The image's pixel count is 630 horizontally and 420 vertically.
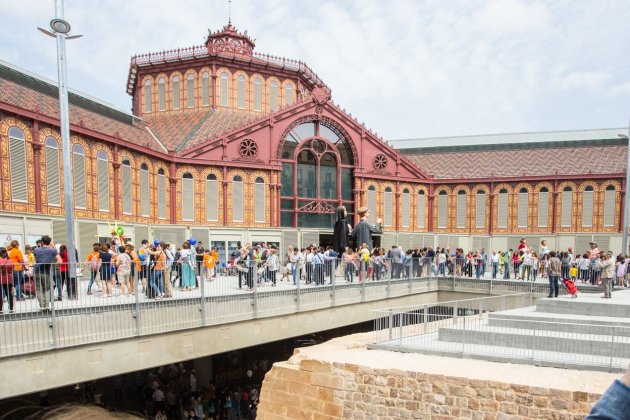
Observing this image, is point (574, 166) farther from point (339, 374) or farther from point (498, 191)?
point (339, 374)

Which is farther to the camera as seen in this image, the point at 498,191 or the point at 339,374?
the point at 498,191

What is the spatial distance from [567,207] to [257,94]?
83.7 feet

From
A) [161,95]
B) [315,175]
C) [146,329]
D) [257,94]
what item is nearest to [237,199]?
[315,175]

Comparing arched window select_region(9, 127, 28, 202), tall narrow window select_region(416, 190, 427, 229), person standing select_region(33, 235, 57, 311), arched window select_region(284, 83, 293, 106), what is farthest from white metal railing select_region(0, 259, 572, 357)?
arched window select_region(284, 83, 293, 106)

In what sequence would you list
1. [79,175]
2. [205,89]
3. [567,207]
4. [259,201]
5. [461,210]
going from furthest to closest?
[461,210], [205,89], [567,207], [259,201], [79,175]

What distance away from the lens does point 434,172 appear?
118 feet

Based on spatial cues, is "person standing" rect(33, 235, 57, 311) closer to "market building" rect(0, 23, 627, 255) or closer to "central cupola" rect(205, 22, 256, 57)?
"market building" rect(0, 23, 627, 255)

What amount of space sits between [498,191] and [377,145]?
10.4 meters

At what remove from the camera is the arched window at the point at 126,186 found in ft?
74.0

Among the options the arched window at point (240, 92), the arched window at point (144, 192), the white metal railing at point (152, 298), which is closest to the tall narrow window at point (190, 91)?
the arched window at point (240, 92)

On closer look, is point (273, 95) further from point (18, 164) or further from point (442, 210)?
point (18, 164)

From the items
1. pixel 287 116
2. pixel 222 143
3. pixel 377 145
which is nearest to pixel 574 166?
pixel 377 145

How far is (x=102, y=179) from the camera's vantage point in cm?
2125

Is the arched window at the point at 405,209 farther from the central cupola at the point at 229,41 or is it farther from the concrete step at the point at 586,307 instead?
the concrete step at the point at 586,307
